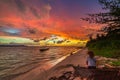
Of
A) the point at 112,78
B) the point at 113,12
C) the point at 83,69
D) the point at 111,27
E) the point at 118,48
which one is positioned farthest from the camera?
the point at 118,48

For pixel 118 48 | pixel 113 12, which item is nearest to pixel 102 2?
pixel 113 12

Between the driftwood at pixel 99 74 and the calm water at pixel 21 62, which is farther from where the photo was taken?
the calm water at pixel 21 62

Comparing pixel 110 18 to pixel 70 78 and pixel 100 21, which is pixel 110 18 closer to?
pixel 100 21

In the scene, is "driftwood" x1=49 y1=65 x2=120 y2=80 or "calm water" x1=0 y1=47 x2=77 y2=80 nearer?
"driftwood" x1=49 y1=65 x2=120 y2=80

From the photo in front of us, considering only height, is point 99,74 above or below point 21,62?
above

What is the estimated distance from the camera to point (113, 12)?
19.0 m

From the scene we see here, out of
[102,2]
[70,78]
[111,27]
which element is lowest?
[70,78]

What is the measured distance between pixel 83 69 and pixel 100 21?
566 centimetres

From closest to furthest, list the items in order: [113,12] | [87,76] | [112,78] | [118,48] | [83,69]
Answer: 1. [112,78]
2. [87,76]
3. [83,69]
4. [113,12]
5. [118,48]

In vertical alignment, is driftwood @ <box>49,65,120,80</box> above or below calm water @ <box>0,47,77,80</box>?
above

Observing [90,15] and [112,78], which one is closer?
[112,78]

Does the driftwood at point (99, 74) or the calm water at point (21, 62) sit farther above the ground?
the driftwood at point (99, 74)

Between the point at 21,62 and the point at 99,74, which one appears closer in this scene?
the point at 99,74

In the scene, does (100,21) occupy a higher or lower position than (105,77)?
higher
